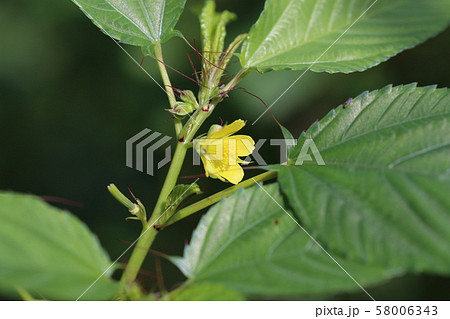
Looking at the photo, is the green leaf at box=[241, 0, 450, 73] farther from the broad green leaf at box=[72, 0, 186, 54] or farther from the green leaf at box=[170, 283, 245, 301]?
the green leaf at box=[170, 283, 245, 301]

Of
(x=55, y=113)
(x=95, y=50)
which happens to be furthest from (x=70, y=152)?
(x=95, y=50)

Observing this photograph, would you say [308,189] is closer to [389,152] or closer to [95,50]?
[389,152]

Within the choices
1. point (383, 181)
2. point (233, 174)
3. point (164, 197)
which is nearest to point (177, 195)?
point (164, 197)

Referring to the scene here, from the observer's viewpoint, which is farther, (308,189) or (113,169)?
(113,169)

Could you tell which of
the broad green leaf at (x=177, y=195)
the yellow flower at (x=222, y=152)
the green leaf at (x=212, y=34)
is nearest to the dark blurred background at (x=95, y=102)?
the green leaf at (x=212, y=34)

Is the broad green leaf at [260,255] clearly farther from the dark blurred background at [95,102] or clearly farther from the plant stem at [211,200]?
the dark blurred background at [95,102]

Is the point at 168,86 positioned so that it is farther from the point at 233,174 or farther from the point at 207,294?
the point at 207,294
